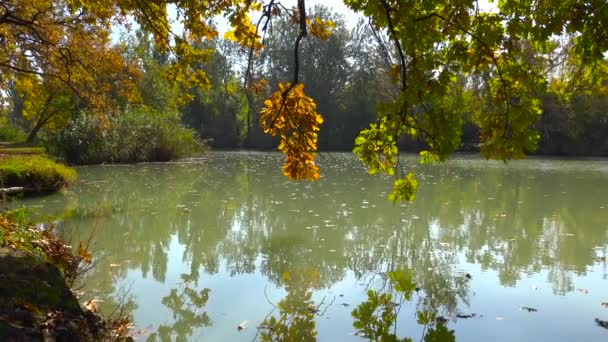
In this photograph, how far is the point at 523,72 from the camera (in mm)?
3438

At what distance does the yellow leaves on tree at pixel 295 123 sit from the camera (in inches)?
163

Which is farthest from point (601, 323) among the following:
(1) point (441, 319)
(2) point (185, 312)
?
(2) point (185, 312)

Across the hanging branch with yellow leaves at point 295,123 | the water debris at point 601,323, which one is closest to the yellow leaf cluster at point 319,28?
the hanging branch with yellow leaves at point 295,123

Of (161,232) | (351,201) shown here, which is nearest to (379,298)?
(161,232)

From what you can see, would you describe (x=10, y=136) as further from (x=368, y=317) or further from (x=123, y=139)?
(x=368, y=317)

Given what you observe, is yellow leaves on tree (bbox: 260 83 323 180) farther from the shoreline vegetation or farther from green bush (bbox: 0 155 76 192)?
green bush (bbox: 0 155 76 192)

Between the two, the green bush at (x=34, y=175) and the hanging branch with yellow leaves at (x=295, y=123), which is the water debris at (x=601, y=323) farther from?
the green bush at (x=34, y=175)

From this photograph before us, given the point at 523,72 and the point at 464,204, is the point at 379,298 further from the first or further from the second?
the point at 464,204

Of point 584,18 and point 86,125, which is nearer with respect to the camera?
point 584,18

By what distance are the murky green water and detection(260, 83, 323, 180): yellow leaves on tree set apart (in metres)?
0.40

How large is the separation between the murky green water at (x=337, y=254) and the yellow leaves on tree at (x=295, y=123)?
40 cm

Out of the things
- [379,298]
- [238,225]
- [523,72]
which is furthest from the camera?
[238,225]

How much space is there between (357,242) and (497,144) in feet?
16.6

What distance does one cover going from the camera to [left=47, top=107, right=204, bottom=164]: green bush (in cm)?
2091
